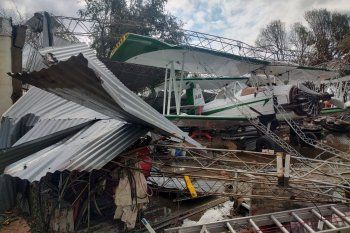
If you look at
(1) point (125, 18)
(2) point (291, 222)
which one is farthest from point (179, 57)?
(1) point (125, 18)

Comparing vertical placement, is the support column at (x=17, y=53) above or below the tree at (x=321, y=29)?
below

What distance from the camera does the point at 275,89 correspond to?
40.7ft

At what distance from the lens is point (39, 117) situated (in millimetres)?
6758

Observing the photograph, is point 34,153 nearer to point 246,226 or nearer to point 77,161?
point 77,161

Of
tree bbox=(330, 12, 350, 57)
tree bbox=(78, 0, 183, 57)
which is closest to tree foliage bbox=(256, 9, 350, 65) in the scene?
tree bbox=(330, 12, 350, 57)

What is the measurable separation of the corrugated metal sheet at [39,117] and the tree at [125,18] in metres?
13.4

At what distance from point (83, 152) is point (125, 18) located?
1842cm

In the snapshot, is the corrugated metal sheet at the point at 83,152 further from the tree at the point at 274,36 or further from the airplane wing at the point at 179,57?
the tree at the point at 274,36

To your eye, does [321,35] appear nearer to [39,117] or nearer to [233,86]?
[233,86]

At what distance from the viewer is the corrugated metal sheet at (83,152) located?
4.04 metres

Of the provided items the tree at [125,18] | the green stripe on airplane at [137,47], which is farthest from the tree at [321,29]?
the green stripe on airplane at [137,47]

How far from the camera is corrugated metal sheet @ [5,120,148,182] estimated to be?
404 centimetres

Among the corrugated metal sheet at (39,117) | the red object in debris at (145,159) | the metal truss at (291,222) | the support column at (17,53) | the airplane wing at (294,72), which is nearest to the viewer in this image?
the metal truss at (291,222)

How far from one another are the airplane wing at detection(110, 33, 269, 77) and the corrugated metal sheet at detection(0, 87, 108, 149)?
3453 mm
